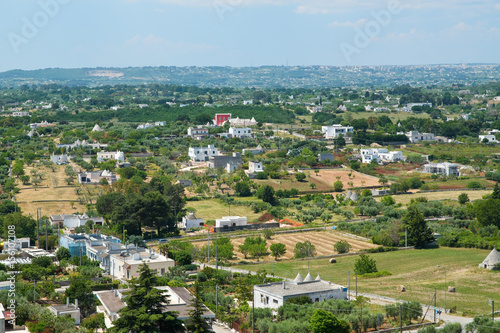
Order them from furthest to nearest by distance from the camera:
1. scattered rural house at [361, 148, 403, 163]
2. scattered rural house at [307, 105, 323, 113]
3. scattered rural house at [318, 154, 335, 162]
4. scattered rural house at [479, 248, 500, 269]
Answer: scattered rural house at [307, 105, 323, 113]
scattered rural house at [361, 148, 403, 163]
scattered rural house at [318, 154, 335, 162]
scattered rural house at [479, 248, 500, 269]

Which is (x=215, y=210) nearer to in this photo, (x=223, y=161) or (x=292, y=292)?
(x=223, y=161)

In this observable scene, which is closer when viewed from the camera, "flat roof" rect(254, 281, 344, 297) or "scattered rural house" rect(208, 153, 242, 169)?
"flat roof" rect(254, 281, 344, 297)

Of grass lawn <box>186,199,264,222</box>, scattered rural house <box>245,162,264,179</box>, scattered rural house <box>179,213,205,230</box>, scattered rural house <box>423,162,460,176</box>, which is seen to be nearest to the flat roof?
scattered rural house <box>179,213,205,230</box>

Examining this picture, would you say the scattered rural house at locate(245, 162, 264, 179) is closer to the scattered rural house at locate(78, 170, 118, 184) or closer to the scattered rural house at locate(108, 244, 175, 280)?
the scattered rural house at locate(78, 170, 118, 184)

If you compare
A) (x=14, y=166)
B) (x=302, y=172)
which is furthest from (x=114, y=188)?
(x=302, y=172)

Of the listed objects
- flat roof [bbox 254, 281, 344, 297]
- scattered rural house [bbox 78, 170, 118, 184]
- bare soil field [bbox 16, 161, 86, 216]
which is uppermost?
flat roof [bbox 254, 281, 344, 297]

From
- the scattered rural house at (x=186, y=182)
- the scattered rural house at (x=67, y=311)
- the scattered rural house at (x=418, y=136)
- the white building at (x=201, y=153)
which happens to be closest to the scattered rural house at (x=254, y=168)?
the scattered rural house at (x=186, y=182)
